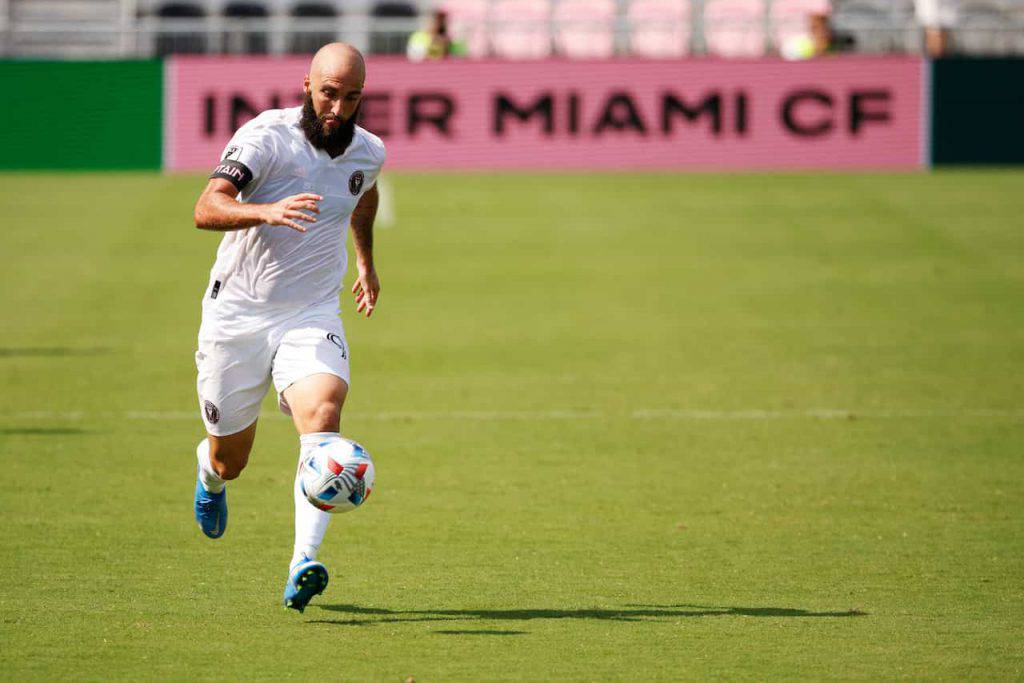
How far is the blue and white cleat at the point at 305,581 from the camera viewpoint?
20.6ft

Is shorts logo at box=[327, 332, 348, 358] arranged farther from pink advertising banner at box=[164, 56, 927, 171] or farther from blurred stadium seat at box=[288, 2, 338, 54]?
blurred stadium seat at box=[288, 2, 338, 54]

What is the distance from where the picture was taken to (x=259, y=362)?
6.84 meters

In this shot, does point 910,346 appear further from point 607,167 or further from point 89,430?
point 607,167

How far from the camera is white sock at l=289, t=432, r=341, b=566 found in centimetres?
642

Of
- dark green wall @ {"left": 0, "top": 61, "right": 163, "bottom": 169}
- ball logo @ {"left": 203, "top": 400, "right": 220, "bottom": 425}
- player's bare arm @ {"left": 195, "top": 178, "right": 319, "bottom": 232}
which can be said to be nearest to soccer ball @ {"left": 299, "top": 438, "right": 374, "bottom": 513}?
ball logo @ {"left": 203, "top": 400, "right": 220, "bottom": 425}

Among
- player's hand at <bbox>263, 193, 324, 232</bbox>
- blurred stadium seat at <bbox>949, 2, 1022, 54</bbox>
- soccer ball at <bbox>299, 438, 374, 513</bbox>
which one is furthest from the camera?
blurred stadium seat at <bbox>949, 2, 1022, 54</bbox>

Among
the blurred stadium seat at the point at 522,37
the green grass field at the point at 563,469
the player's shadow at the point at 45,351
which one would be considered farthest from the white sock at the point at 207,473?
the blurred stadium seat at the point at 522,37

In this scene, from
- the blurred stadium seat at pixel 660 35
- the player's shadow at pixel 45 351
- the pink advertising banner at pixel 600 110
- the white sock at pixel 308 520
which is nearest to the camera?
the white sock at pixel 308 520

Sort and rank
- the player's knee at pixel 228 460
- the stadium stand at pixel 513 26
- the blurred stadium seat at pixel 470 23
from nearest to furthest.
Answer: the player's knee at pixel 228 460 → the stadium stand at pixel 513 26 → the blurred stadium seat at pixel 470 23

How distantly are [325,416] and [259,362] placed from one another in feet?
1.66

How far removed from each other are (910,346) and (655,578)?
318 inches

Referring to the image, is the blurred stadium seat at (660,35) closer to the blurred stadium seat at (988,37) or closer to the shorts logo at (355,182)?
the blurred stadium seat at (988,37)

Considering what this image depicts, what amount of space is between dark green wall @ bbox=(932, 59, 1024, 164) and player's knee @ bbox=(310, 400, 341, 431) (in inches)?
872

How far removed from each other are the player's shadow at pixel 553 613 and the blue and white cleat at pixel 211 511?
96 centimetres
